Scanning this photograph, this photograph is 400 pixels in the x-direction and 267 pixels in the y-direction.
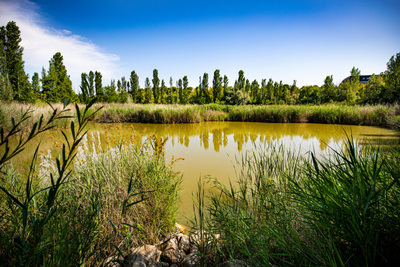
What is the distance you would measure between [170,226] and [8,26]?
25951 millimetres

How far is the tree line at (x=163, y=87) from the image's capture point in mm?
15895

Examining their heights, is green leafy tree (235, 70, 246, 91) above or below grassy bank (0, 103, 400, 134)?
above

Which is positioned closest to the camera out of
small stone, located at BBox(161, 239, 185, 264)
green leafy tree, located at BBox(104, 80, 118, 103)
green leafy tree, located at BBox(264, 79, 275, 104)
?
small stone, located at BBox(161, 239, 185, 264)

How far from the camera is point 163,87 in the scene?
131ft

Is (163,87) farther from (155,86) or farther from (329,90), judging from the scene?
(329,90)

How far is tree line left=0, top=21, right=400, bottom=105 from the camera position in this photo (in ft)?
52.1

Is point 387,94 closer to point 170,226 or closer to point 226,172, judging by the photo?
point 226,172

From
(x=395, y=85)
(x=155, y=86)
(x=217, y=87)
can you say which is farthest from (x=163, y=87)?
(x=395, y=85)

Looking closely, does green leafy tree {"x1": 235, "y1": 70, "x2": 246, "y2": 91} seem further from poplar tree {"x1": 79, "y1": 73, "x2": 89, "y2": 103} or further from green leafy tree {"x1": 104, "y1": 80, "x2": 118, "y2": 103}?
poplar tree {"x1": 79, "y1": 73, "x2": 89, "y2": 103}

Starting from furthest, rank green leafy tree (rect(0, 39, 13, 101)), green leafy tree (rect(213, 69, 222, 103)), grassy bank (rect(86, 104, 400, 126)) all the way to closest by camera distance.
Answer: green leafy tree (rect(213, 69, 222, 103)), green leafy tree (rect(0, 39, 13, 101)), grassy bank (rect(86, 104, 400, 126))

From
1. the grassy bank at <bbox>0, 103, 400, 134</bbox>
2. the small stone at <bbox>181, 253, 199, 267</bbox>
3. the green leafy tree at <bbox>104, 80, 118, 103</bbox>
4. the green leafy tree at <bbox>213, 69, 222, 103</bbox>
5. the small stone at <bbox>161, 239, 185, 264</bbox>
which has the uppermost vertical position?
the green leafy tree at <bbox>213, 69, 222, 103</bbox>

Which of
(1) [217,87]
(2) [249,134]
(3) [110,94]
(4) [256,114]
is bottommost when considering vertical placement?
(2) [249,134]

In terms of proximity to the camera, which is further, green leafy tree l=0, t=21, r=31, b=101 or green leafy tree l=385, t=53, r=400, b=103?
green leafy tree l=0, t=21, r=31, b=101

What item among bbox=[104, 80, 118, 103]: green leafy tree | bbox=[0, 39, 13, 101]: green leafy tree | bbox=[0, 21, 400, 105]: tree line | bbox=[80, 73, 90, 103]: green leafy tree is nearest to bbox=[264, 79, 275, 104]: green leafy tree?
bbox=[0, 21, 400, 105]: tree line
